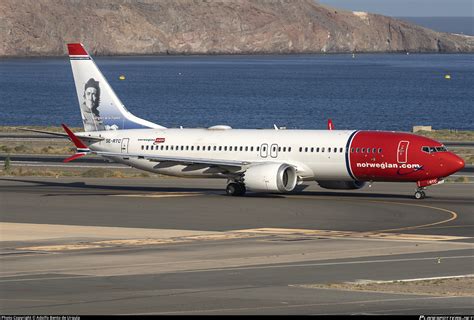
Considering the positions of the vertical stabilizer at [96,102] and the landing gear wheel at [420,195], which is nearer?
the landing gear wheel at [420,195]

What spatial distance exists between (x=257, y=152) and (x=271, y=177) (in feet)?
9.50

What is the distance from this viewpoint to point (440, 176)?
199 feet

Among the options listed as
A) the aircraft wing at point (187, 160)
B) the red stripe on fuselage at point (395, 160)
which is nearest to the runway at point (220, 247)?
the red stripe on fuselage at point (395, 160)

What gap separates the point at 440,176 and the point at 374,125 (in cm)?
11772

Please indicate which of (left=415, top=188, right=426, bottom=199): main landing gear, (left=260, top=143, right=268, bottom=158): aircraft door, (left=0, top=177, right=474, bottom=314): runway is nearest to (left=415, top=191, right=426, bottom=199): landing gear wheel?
(left=415, top=188, right=426, bottom=199): main landing gear

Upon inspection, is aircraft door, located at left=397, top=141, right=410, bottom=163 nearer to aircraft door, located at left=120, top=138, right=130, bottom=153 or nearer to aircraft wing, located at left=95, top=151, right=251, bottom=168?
aircraft wing, located at left=95, top=151, right=251, bottom=168

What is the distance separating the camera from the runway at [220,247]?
29.7 m

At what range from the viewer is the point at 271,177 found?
6109cm

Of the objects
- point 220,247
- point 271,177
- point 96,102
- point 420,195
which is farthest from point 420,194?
point 220,247

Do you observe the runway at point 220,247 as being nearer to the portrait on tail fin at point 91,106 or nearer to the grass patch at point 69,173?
the portrait on tail fin at point 91,106

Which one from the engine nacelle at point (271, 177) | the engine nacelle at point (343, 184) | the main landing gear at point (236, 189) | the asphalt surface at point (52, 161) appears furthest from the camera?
the asphalt surface at point (52, 161)

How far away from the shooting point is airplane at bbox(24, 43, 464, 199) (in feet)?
199

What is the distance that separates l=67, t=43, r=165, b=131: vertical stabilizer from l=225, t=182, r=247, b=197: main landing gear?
7162 mm

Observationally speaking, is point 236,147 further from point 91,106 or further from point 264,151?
point 91,106
